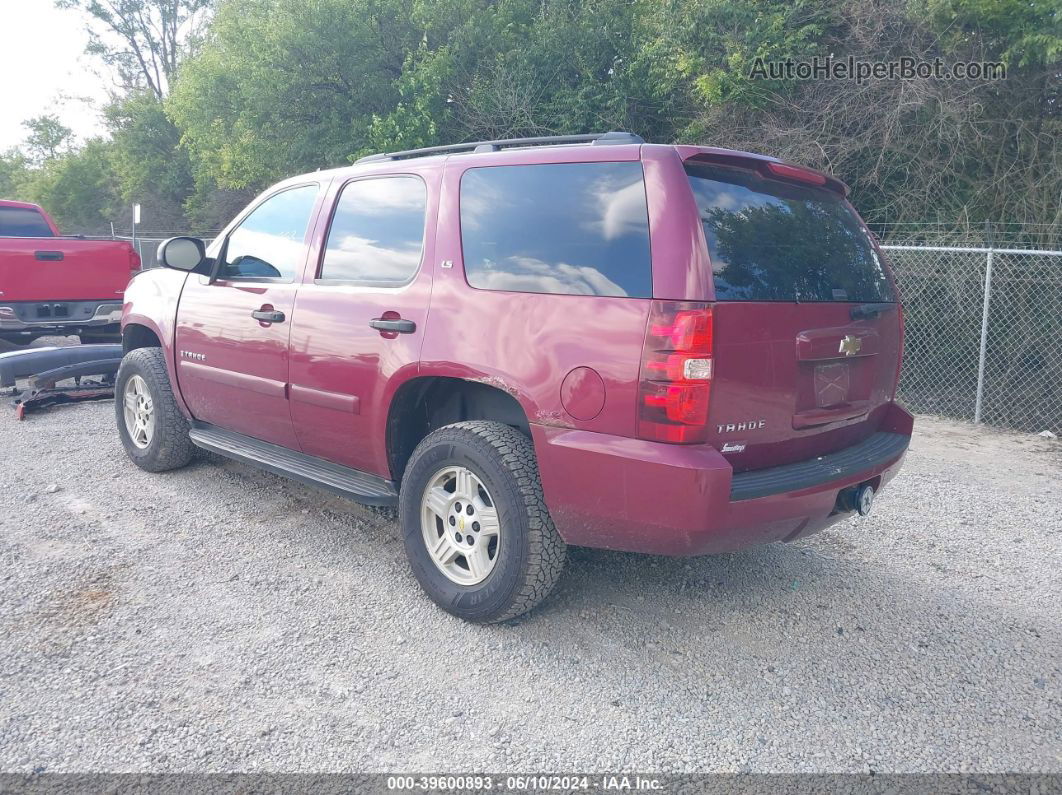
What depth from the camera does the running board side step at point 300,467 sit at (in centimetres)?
391

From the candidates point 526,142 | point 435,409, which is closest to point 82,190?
point 435,409

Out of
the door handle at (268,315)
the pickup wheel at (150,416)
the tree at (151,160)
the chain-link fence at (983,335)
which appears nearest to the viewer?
the door handle at (268,315)

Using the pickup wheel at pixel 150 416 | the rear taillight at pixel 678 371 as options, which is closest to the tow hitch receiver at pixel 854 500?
the rear taillight at pixel 678 371

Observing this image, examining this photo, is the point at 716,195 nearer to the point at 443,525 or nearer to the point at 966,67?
the point at 443,525

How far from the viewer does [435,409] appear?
3914 millimetres

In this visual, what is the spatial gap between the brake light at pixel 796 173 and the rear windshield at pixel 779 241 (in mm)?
38

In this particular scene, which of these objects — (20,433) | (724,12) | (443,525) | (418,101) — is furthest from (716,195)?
(418,101)

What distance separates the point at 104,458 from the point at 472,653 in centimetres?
394

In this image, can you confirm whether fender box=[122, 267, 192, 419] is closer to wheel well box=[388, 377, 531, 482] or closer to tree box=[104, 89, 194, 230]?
wheel well box=[388, 377, 531, 482]

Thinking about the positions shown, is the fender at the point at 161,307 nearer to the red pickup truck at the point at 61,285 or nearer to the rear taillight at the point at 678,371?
the rear taillight at the point at 678,371

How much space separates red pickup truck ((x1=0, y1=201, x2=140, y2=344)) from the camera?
888 centimetres

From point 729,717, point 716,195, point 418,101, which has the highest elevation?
point 418,101

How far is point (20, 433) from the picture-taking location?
263 inches

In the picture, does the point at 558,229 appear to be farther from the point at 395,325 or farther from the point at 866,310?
the point at 866,310
